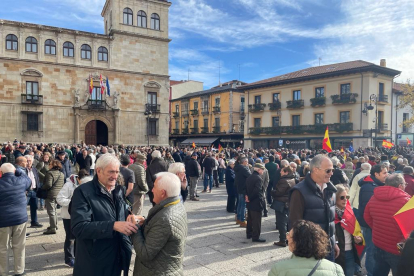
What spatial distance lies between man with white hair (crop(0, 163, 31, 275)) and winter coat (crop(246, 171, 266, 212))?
4.27m

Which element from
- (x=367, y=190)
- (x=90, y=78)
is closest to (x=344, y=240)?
(x=367, y=190)

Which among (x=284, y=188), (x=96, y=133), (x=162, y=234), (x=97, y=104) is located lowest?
(x=284, y=188)

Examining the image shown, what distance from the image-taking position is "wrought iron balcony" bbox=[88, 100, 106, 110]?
1065 inches

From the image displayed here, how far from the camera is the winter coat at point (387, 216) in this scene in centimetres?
366

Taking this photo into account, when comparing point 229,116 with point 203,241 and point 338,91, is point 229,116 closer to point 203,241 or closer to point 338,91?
point 338,91

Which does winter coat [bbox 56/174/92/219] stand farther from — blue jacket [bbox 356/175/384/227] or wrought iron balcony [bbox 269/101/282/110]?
wrought iron balcony [bbox 269/101/282/110]

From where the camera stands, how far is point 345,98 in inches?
1137

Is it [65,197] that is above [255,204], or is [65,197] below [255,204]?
above

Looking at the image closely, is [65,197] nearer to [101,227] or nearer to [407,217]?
[101,227]

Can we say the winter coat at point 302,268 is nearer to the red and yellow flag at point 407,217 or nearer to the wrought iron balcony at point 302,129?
the red and yellow flag at point 407,217

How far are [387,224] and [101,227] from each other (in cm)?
343

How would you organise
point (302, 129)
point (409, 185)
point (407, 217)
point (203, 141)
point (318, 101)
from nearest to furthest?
point (407, 217) → point (409, 185) → point (318, 101) → point (302, 129) → point (203, 141)

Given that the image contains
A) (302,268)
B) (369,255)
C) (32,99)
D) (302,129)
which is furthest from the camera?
(302,129)

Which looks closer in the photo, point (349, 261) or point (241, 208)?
point (349, 261)
